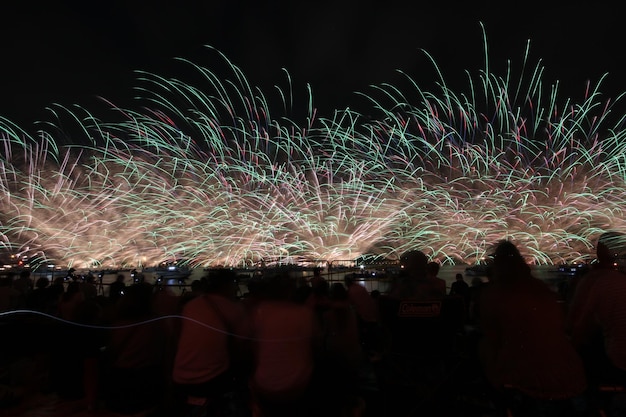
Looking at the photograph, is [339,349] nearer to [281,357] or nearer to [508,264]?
[281,357]

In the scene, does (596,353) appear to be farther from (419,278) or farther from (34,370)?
(34,370)

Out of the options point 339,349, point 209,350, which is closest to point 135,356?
point 209,350

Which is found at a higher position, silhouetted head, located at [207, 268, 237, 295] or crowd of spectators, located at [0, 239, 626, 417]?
silhouetted head, located at [207, 268, 237, 295]

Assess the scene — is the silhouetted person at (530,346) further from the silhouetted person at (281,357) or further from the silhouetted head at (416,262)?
the silhouetted head at (416,262)

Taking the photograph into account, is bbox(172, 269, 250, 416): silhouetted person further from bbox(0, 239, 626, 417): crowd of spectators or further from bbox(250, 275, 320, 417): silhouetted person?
bbox(250, 275, 320, 417): silhouetted person

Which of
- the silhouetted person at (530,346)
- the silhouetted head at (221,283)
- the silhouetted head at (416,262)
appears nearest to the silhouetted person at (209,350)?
the silhouetted head at (221,283)

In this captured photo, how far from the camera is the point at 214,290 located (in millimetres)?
4727

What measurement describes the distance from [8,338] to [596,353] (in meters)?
7.28

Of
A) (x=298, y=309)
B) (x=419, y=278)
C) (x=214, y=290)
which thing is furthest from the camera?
(x=419, y=278)

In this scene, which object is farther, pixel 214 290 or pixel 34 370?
pixel 34 370

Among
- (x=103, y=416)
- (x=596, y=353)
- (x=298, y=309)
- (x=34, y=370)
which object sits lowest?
(x=103, y=416)

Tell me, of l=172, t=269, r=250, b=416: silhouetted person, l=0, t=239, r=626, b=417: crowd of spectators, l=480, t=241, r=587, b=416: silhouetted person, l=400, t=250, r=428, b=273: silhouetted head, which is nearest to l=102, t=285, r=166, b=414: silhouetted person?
l=0, t=239, r=626, b=417: crowd of spectators

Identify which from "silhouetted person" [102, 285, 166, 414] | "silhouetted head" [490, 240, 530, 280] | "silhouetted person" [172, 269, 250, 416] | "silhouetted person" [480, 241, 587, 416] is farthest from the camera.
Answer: "silhouetted person" [102, 285, 166, 414]

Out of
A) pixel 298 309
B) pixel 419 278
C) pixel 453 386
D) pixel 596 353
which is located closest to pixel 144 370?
pixel 298 309
